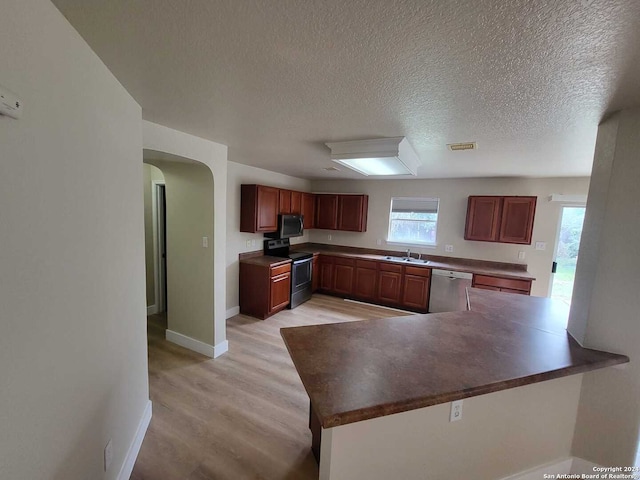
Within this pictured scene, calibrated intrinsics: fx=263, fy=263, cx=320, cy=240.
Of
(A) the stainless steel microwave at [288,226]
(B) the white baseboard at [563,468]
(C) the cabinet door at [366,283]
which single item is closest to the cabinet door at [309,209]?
(A) the stainless steel microwave at [288,226]

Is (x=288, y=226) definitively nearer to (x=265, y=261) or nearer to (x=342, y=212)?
(x=265, y=261)

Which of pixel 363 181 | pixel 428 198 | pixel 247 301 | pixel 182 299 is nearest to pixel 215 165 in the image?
pixel 182 299

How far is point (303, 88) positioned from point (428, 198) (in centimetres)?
401

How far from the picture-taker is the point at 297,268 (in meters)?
4.42

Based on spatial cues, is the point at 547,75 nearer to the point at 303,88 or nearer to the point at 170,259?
the point at 303,88

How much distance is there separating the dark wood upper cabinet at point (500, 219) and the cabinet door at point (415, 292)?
41.3 inches

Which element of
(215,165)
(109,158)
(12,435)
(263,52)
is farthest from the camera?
(215,165)

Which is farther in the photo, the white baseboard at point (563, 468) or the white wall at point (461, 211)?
the white wall at point (461, 211)

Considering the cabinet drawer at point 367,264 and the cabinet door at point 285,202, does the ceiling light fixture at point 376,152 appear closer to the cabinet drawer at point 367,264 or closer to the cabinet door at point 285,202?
the cabinet door at point 285,202

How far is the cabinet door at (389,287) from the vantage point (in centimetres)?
457

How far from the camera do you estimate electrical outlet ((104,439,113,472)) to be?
132cm

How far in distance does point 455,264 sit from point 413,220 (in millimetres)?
1098

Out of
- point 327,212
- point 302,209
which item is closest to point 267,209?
point 302,209

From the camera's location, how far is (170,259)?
316 cm
